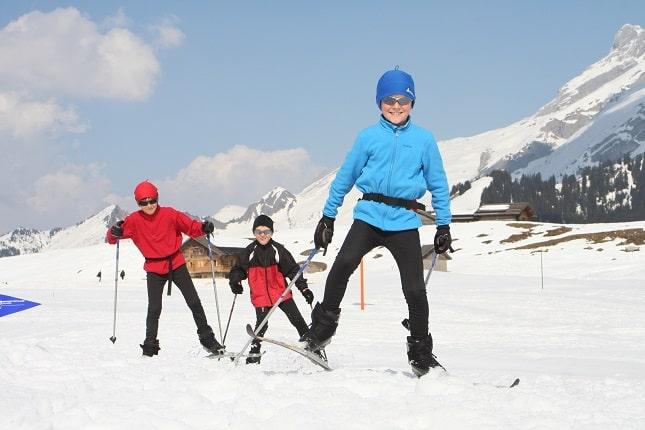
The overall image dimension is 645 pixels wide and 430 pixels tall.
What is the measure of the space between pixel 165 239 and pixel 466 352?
16.4ft

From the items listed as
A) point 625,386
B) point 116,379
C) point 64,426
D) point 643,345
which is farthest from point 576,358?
point 64,426

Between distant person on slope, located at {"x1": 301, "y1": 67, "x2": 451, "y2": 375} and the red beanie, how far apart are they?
114 inches

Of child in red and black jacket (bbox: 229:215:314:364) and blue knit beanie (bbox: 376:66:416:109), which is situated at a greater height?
blue knit beanie (bbox: 376:66:416:109)

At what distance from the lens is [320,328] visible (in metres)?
6.02

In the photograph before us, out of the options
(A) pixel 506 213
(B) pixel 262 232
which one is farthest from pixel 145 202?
(A) pixel 506 213

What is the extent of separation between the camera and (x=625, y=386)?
5.16 metres

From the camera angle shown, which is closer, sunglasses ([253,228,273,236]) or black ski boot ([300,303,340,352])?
black ski boot ([300,303,340,352])

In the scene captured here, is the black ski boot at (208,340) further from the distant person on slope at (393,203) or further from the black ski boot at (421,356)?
the black ski boot at (421,356)

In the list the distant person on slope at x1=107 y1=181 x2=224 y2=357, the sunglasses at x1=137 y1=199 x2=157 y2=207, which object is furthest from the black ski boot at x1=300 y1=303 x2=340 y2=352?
the sunglasses at x1=137 y1=199 x2=157 y2=207

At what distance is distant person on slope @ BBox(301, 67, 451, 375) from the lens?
578 centimetres

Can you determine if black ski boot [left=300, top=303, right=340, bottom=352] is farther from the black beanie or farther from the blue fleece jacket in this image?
the black beanie

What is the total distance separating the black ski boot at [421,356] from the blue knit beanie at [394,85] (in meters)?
2.20

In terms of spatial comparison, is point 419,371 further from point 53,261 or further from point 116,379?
point 53,261


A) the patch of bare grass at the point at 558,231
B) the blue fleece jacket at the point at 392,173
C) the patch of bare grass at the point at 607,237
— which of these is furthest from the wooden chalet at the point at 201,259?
the blue fleece jacket at the point at 392,173
